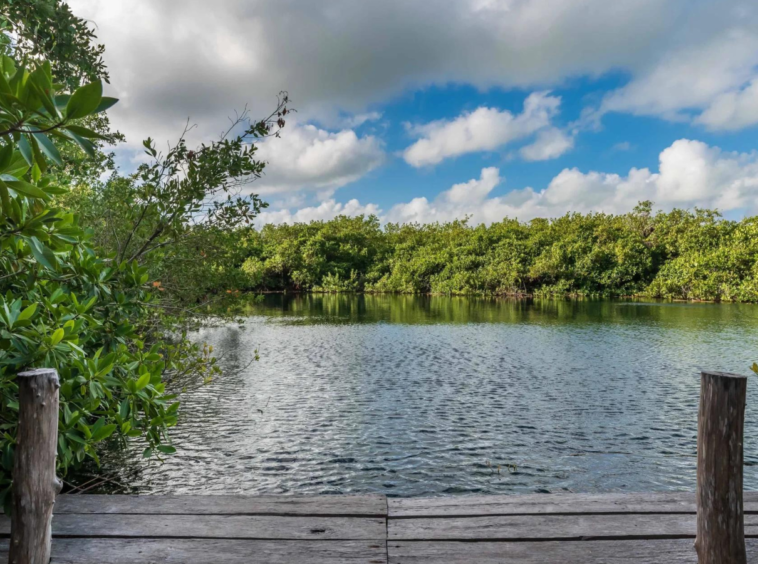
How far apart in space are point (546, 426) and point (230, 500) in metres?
7.15

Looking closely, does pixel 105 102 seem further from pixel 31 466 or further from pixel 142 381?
pixel 142 381

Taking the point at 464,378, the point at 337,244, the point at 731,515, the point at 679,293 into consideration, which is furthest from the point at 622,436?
the point at 337,244

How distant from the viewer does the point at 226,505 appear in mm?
2990

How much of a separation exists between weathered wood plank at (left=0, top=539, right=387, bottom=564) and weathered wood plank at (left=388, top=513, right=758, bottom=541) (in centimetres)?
26

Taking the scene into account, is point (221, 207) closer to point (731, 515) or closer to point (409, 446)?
point (409, 446)

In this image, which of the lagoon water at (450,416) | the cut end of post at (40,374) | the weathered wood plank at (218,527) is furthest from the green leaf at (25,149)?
the lagoon water at (450,416)

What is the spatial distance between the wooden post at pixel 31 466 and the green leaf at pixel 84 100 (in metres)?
1.27

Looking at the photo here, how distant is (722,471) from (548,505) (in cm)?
97

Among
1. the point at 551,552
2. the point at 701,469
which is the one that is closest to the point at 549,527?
the point at 551,552

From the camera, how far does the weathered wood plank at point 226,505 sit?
2.89 metres

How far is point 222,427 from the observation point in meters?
8.86

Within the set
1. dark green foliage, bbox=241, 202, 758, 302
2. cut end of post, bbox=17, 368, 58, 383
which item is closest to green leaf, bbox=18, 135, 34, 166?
cut end of post, bbox=17, 368, 58, 383

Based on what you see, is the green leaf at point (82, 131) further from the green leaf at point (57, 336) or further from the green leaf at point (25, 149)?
the green leaf at point (57, 336)

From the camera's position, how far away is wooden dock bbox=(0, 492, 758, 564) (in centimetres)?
250
